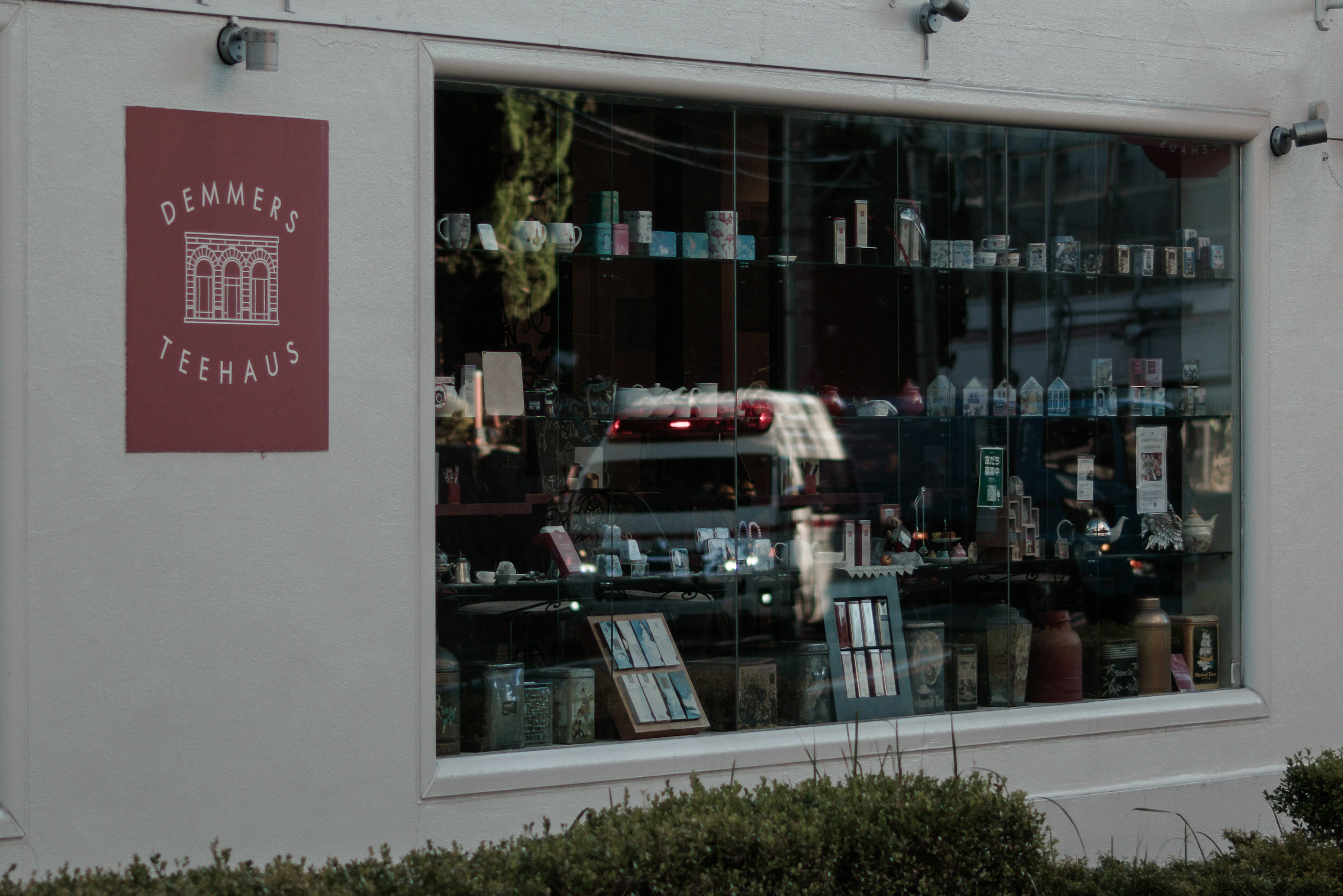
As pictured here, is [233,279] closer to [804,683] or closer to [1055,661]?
[804,683]

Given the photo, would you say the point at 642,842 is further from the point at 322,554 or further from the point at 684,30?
the point at 684,30

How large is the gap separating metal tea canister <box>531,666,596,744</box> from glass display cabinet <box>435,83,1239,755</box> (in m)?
0.01

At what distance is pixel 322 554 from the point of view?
195 inches

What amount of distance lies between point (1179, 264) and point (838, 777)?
10.6ft

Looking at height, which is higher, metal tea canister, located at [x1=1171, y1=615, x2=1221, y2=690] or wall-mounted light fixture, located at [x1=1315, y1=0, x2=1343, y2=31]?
wall-mounted light fixture, located at [x1=1315, y1=0, x2=1343, y2=31]

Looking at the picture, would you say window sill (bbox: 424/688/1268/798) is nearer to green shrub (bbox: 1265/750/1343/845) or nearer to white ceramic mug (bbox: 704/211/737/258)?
green shrub (bbox: 1265/750/1343/845)

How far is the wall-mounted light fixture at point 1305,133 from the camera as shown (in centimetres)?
648

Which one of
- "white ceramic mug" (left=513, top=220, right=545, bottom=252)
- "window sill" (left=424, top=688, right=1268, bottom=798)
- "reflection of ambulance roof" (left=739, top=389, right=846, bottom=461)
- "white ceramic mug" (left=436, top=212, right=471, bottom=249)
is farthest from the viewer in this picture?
"reflection of ambulance roof" (left=739, top=389, right=846, bottom=461)

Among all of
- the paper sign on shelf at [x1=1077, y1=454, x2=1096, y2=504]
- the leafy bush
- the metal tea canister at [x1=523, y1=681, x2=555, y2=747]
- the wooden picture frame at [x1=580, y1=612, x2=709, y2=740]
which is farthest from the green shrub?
the metal tea canister at [x1=523, y1=681, x2=555, y2=747]

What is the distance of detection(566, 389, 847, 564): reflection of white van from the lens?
591cm

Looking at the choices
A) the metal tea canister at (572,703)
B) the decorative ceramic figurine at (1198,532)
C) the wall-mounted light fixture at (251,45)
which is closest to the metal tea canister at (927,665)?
the decorative ceramic figurine at (1198,532)

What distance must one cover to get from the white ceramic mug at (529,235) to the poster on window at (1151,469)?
130 inches

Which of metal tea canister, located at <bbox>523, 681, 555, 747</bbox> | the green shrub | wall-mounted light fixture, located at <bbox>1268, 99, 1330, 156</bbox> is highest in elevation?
wall-mounted light fixture, located at <bbox>1268, 99, 1330, 156</bbox>

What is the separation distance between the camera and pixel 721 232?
236 inches
